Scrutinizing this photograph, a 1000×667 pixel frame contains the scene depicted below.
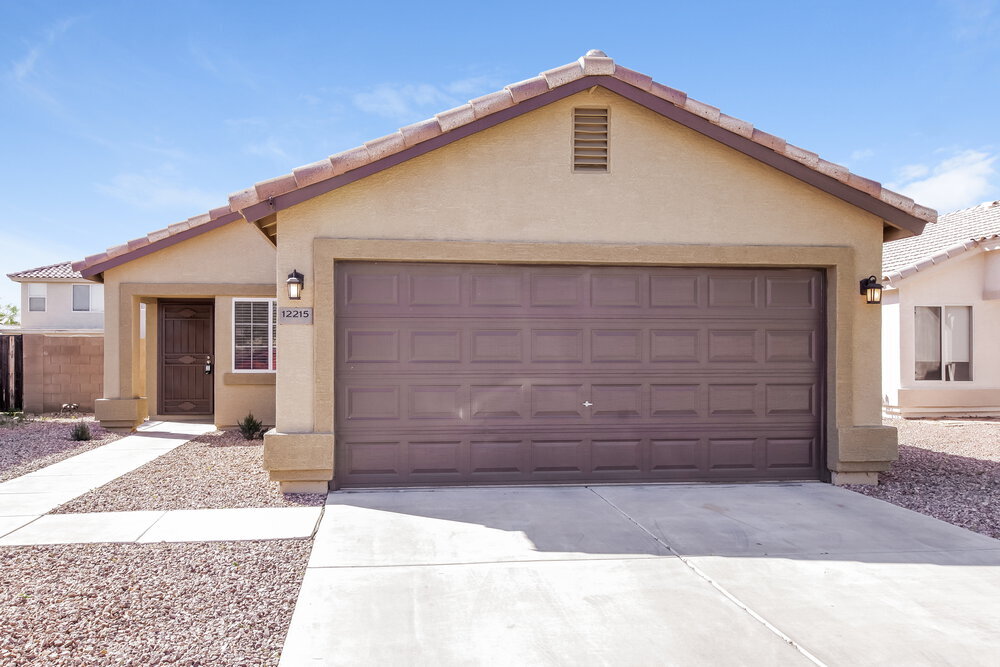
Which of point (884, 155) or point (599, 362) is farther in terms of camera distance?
point (884, 155)

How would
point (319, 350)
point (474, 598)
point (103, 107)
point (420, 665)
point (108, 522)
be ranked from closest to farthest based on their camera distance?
1. point (420, 665)
2. point (474, 598)
3. point (108, 522)
4. point (319, 350)
5. point (103, 107)

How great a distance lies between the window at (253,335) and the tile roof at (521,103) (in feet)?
17.5

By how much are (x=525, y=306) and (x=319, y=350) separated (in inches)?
93.0

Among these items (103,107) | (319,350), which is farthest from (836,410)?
(103,107)

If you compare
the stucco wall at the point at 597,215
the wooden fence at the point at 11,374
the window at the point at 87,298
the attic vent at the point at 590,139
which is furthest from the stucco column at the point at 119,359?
the window at the point at 87,298

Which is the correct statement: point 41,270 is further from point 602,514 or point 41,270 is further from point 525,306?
point 602,514

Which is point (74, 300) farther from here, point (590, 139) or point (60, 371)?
point (590, 139)

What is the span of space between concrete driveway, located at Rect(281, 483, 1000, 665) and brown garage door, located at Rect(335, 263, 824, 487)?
808 mm

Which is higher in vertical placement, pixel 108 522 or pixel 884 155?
pixel 884 155

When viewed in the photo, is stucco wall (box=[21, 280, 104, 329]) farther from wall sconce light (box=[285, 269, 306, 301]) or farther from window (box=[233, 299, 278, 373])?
wall sconce light (box=[285, 269, 306, 301])

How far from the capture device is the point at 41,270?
85.8 feet

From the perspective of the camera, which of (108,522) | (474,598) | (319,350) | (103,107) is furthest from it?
A: (103,107)

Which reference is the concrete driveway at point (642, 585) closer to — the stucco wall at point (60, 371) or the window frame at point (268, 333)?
the window frame at point (268, 333)

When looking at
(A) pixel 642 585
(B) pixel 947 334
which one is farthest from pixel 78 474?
(B) pixel 947 334
